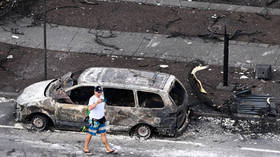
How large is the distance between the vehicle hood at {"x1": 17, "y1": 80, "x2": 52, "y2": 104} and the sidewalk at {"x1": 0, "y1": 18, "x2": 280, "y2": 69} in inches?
166

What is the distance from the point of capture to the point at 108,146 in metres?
14.5

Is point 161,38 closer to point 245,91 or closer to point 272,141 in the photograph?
point 245,91

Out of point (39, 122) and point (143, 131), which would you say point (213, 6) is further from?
point (39, 122)

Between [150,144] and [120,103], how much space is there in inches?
48.6

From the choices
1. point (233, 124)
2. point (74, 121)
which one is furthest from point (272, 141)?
point (74, 121)

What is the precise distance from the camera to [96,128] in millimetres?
14008

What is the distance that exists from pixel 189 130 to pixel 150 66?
400 cm

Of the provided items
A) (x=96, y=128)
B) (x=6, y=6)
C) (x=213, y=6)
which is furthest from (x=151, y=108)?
(x=6, y=6)

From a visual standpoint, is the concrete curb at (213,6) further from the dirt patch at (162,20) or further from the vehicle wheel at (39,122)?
the vehicle wheel at (39,122)

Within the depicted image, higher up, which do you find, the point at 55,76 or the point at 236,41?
the point at 236,41

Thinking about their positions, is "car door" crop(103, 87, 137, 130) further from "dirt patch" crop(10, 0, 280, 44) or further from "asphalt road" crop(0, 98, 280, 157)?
"dirt patch" crop(10, 0, 280, 44)

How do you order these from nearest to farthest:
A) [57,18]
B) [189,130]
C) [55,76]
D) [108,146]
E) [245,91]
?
1. [108,146]
2. [189,130]
3. [245,91]
4. [55,76]
5. [57,18]

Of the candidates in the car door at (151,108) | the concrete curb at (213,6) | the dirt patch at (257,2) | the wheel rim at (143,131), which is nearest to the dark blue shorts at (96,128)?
the car door at (151,108)

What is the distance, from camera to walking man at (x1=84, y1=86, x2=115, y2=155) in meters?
13.8
